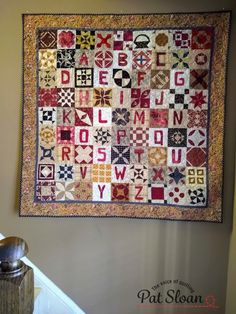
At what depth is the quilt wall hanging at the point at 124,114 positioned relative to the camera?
1630mm

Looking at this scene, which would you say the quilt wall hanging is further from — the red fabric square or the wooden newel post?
the wooden newel post

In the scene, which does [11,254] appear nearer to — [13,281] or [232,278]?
[13,281]

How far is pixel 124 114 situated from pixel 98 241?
79 cm

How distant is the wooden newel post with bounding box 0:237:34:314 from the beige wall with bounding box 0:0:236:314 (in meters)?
0.92

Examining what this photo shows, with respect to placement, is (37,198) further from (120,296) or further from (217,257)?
(217,257)

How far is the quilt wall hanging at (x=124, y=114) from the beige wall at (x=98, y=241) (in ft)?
0.22

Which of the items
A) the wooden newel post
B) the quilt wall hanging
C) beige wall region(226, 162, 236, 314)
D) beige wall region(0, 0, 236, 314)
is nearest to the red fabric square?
the quilt wall hanging

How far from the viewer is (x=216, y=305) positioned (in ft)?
5.74

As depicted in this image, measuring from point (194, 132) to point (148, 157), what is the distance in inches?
11.9

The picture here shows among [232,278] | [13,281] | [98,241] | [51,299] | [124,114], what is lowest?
[51,299]

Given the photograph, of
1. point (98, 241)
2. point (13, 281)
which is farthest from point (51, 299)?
point (13, 281)

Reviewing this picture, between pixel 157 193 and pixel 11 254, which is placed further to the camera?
pixel 157 193

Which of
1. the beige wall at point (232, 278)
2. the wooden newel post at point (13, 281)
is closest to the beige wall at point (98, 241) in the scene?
the beige wall at point (232, 278)

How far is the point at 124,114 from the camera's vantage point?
1.67 m
